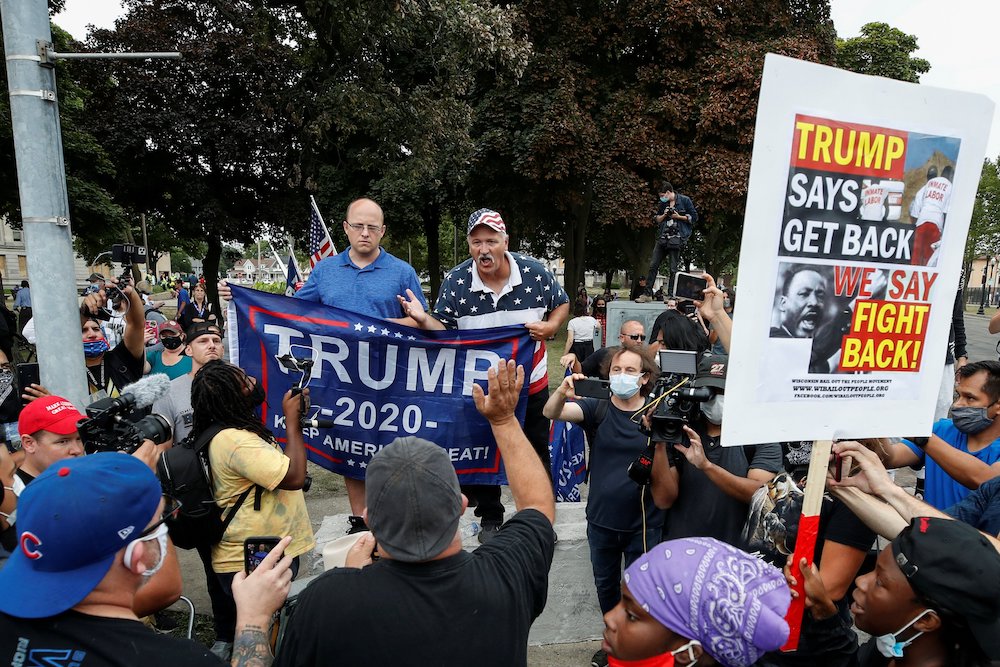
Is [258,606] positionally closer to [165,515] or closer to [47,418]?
[165,515]

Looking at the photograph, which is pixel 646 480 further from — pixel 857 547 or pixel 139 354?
pixel 139 354

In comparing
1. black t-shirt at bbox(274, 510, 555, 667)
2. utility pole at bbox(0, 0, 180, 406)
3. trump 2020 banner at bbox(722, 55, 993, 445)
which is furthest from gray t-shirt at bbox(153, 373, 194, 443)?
→ trump 2020 banner at bbox(722, 55, 993, 445)

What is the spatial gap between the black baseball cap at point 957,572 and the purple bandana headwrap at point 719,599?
44 centimetres

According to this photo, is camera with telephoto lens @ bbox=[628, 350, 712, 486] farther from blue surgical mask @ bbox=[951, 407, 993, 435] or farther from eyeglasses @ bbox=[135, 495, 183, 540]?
eyeglasses @ bbox=[135, 495, 183, 540]

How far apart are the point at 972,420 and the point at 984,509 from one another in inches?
31.4

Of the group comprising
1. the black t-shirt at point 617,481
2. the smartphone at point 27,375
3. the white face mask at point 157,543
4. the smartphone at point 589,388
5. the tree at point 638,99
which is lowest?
the black t-shirt at point 617,481

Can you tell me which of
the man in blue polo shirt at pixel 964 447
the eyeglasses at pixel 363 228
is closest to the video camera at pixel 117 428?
the eyeglasses at pixel 363 228

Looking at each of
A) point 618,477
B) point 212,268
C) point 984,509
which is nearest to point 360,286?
point 618,477

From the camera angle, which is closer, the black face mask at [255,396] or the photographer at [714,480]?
the photographer at [714,480]

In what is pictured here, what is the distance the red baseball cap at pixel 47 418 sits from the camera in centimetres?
285

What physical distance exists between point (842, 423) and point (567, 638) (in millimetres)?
2649

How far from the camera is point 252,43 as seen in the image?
55.8 ft

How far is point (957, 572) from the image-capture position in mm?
1710

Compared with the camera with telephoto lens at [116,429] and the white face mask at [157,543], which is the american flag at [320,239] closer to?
the camera with telephoto lens at [116,429]
